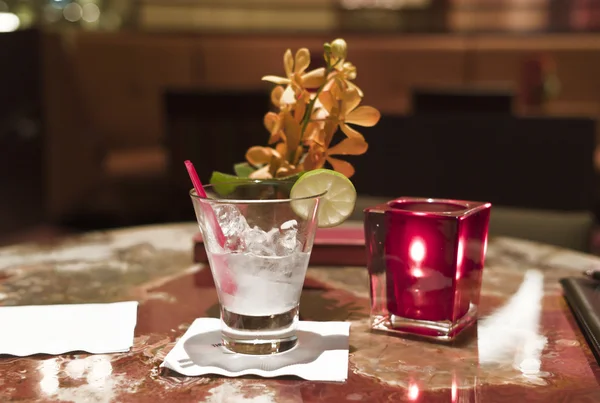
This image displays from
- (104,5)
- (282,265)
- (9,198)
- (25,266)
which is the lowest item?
(9,198)

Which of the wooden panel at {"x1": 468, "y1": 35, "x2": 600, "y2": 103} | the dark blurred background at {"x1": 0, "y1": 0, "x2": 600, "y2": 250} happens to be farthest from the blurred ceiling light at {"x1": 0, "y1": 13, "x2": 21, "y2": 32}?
the wooden panel at {"x1": 468, "y1": 35, "x2": 600, "y2": 103}

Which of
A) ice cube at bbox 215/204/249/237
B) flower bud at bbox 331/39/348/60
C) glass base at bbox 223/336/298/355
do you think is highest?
flower bud at bbox 331/39/348/60

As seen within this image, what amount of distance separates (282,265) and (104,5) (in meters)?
4.03

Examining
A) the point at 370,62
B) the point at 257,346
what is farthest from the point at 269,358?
the point at 370,62

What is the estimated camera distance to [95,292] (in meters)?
0.92

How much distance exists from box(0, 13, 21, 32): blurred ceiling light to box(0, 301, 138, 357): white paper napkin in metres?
3.36

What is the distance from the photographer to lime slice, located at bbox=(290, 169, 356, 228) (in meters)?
0.73

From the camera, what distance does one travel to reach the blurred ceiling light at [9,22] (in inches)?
150

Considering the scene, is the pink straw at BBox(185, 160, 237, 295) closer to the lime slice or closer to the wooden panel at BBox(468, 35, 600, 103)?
the lime slice

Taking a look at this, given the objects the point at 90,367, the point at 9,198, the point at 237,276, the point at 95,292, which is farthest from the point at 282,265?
the point at 9,198

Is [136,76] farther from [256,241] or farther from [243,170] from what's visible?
[256,241]

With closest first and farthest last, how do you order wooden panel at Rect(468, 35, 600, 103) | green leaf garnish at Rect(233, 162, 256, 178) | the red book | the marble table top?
the marble table top
green leaf garnish at Rect(233, 162, 256, 178)
the red book
wooden panel at Rect(468, 35, 600, 103)

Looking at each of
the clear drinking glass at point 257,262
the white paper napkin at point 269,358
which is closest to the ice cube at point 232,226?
the clear drinking glass at point 257,262

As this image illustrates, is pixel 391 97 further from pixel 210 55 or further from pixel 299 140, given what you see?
pixel 299 140
